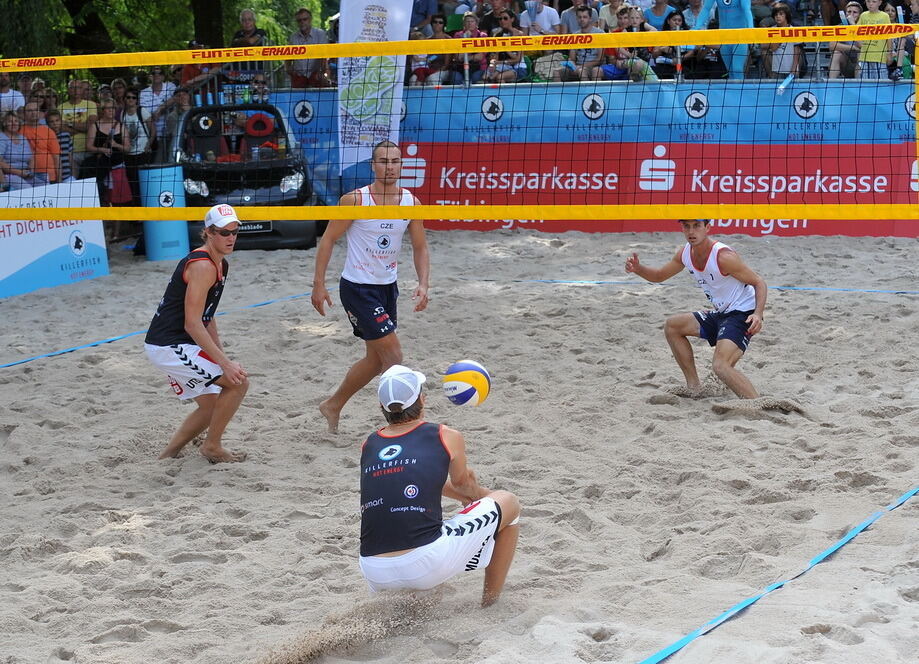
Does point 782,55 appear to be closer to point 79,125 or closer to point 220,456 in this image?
point 79,125

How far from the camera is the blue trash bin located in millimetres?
10930

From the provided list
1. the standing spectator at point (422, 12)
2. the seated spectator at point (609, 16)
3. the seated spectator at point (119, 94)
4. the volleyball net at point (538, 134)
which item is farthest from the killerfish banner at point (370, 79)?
the seated spectator at point (119, 94)

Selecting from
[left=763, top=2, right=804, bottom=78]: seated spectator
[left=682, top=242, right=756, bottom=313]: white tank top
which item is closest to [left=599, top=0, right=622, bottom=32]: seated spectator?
[left=763, top=2, right=804, bottom=78]: seated spectator

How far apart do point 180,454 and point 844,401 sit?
12.1 feet

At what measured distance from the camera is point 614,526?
15.3 ft

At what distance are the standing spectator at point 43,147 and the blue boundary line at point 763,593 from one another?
8612 millimetres

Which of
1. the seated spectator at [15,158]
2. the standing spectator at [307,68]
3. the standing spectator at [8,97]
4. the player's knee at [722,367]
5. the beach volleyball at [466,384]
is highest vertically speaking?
the standing spectator at [307,68]

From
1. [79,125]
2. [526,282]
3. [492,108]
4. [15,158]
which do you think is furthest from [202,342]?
[79,125]

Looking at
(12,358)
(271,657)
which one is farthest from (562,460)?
(12,358)

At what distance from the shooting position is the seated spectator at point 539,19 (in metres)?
12.0

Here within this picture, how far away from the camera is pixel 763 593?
12.5ft

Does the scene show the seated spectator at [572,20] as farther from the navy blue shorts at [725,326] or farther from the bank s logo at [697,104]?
the navy blue shorts at [725,326]

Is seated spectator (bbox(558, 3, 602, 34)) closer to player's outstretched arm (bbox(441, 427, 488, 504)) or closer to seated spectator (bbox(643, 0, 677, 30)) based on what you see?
seated spectator (bbox(643, 0, 677, 30))

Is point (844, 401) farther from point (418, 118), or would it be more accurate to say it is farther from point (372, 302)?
point (418, 118)
